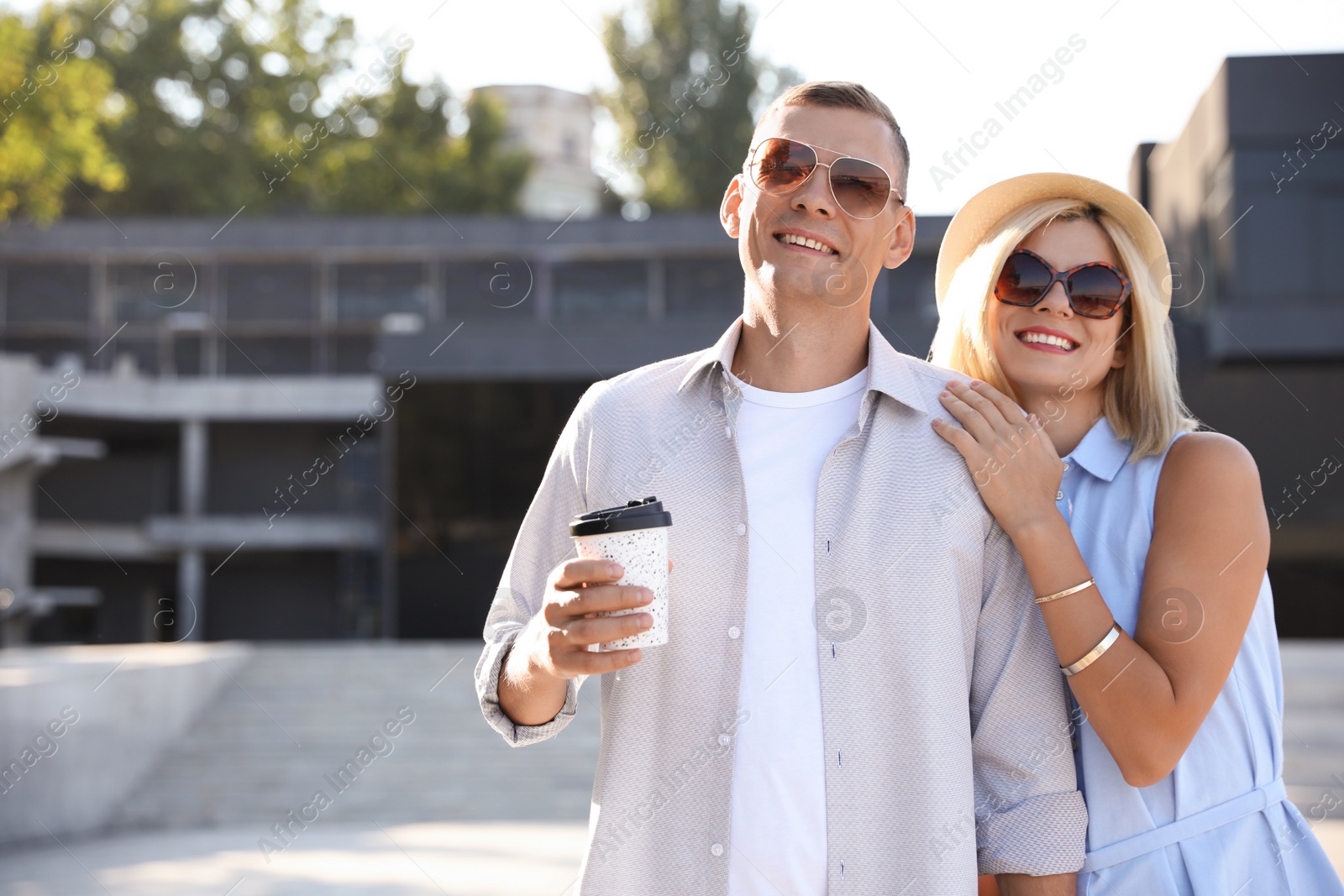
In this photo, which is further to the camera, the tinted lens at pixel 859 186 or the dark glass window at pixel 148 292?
the dark glass window at pixel 148 292

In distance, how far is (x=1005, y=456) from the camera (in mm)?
2242

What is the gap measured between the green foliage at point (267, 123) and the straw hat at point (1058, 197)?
1579 inches

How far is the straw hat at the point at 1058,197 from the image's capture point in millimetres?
2559

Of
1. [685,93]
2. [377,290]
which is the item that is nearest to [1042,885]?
[377,290]

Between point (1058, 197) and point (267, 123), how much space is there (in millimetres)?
43858

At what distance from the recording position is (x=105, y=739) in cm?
1142

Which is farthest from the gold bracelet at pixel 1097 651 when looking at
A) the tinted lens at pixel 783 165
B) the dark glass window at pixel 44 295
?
the dark glass window at pixel 44 295

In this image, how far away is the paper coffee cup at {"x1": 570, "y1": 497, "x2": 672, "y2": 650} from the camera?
5.99ft

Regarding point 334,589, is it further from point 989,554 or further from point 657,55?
point 989,554

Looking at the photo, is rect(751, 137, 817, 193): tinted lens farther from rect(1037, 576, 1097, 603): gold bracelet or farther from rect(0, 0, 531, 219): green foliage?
rect(0, 0, 531, 219): green foliage

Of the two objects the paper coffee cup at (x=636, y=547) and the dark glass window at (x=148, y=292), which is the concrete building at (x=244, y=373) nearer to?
the dark glass window at (x=148, y=292)


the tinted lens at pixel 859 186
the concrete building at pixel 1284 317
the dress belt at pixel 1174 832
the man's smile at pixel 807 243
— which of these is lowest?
the dress belt at pixel 1174 832

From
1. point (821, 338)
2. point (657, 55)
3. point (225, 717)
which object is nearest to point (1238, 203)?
point (225, 717)

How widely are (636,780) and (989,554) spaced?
788 mm
